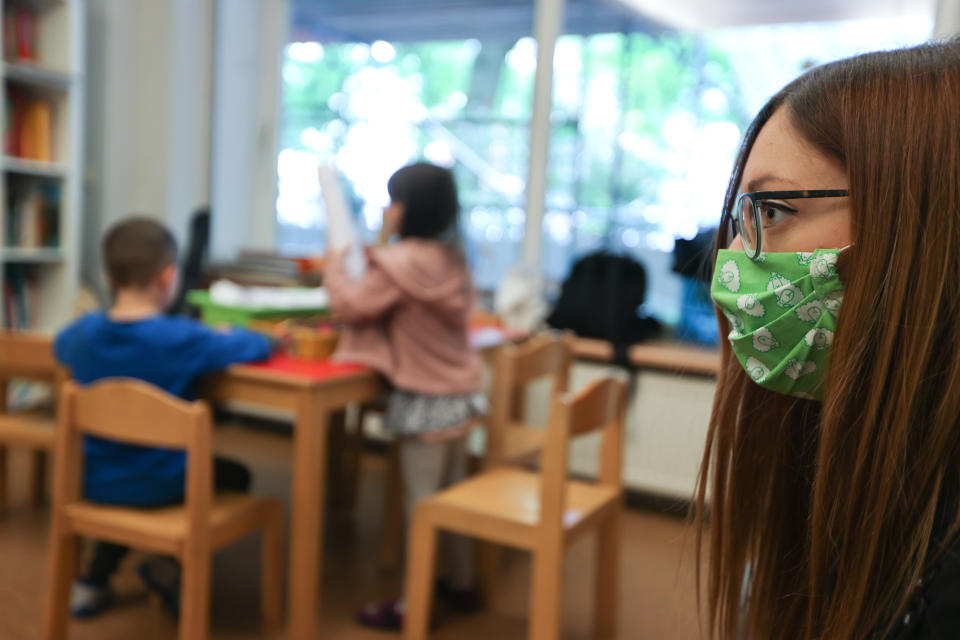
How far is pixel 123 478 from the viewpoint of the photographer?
187cm

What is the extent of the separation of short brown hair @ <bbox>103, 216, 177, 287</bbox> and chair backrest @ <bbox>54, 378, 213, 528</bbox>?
370 mm

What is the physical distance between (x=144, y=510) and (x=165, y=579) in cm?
31

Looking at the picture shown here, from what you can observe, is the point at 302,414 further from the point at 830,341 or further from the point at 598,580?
the point at 830,341

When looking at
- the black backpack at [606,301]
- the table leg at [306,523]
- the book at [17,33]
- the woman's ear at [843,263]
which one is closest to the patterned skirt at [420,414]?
the table leg at [306,523]

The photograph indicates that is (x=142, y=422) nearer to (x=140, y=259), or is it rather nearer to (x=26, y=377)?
(x=140, y=259)

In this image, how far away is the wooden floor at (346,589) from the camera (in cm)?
208

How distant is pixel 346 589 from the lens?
7.75ft

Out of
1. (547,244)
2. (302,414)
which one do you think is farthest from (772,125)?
(547,244)

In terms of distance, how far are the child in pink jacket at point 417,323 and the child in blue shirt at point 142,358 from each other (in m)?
0.28

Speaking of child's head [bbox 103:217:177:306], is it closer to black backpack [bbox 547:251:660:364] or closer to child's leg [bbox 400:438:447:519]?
child's leg [bbox 400:438:447:519]

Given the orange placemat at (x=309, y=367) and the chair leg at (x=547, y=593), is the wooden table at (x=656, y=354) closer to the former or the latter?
the orange placemat at (x=309, y=367)

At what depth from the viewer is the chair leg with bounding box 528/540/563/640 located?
69.2 inches

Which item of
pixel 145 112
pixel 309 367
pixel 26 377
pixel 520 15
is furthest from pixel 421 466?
pixel 145 112

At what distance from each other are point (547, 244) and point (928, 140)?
3130mm
